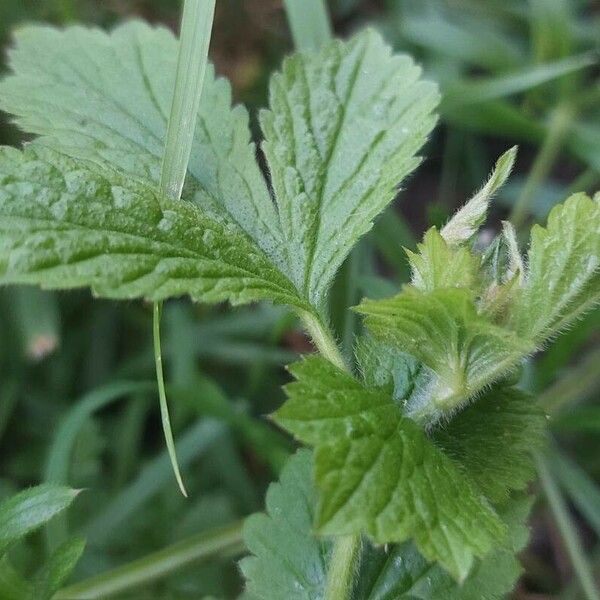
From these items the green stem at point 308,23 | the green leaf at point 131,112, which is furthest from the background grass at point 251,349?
the green leaf at point 131,112

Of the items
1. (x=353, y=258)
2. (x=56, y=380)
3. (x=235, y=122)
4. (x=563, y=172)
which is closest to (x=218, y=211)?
(x=235, y=122)

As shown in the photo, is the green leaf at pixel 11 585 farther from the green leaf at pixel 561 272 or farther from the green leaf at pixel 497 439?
the green leaf at pixel 561 272

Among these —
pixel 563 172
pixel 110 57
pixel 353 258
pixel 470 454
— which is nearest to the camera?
pixel 470 454

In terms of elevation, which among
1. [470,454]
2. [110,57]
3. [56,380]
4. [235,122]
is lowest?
[470,454]

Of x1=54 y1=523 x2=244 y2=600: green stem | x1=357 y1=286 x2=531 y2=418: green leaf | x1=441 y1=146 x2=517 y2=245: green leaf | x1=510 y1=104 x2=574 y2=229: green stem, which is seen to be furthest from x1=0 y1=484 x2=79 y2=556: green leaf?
x1=510 y1=104 x2=574 y2=229: green stem

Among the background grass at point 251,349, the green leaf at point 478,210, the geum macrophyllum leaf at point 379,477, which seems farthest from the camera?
the background grass at point 251,349

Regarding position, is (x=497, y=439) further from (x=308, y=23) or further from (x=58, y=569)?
(x=308, y=23)

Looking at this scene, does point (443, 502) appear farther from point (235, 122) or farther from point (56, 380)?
point (56, 380)

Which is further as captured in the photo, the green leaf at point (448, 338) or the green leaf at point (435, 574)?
the green leaf at point (435, 574)
